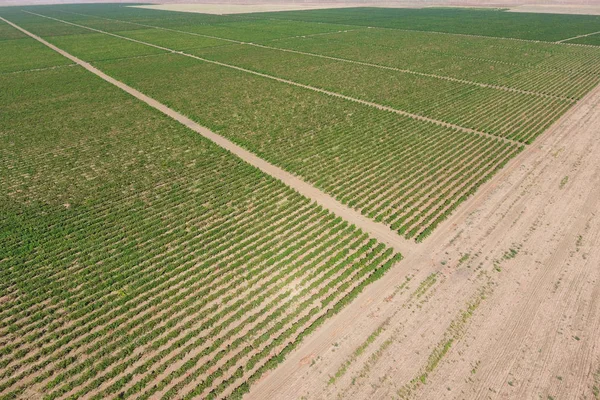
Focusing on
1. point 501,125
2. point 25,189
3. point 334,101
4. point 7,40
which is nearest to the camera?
point 25,189

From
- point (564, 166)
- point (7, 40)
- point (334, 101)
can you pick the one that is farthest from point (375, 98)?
point (7, 40)

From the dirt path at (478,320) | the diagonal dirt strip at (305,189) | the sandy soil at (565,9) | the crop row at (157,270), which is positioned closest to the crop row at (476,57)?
the dirt path at (478,320)

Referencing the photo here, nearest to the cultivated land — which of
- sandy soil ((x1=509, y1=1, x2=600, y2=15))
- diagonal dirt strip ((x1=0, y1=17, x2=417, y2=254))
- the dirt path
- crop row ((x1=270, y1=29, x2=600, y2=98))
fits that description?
the dirt path

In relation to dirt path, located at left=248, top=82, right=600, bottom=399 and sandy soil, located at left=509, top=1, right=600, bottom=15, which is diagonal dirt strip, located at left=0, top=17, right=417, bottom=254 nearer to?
dirt path, located at left=248, top=82, right=600, bottom=399

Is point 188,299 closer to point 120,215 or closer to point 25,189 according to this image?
point 120,215

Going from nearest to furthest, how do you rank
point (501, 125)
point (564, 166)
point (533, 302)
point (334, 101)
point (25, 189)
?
1. point (533, 302)
2. point (25, 189)
3. point (564, 166)
4. point (501, 125)
5. point (334, 101)
